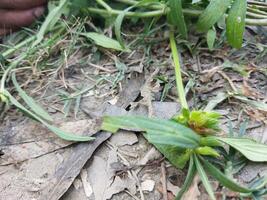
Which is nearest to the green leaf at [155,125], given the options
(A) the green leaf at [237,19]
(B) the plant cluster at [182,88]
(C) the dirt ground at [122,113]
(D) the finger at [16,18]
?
(B) the plant cluster at [182,88]

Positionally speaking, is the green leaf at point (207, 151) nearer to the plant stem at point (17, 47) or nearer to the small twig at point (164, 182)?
the small twig at point (164, 182)

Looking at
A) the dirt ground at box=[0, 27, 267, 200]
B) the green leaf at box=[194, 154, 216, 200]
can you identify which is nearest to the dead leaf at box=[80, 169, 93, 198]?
the dirt ground at box=[0, 27, 267, 200]

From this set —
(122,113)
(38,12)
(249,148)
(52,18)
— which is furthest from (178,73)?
(38,12)

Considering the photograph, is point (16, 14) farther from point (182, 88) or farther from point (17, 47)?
point (182, 88)

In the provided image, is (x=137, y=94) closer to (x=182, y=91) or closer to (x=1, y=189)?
(x=182, y=91)

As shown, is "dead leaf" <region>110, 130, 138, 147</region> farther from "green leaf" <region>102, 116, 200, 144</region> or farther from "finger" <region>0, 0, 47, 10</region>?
"finger" <region>0, 0, 47, 10</region>

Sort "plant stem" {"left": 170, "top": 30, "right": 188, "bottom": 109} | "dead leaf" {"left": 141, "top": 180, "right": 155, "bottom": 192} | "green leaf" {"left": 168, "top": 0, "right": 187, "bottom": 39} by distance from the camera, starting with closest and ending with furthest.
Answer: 1. "dead leaf" {"left": 141, "top": 180, "right": 155, "bottom": 192}
2. "plant stem" {"left": 170, "top": 30, "right": 188, "bottom": 109}
3. "green leaf" {"left": 168, "top": 0, "right": 187, "bottom": 39}

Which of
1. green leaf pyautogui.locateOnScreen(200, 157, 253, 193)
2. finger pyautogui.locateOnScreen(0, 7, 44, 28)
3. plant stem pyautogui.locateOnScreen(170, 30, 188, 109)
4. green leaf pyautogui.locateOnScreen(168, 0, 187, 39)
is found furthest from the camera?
finger pyautogui.locateOnScreen(0, 7, 44, 28)

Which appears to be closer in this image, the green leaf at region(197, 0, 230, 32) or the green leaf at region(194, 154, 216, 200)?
the green leaf at region(194, 154, 216, 200)
